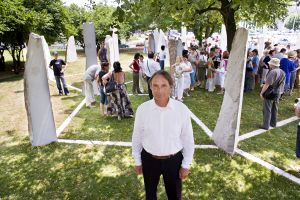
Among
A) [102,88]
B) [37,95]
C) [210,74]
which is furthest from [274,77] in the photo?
[37,95]

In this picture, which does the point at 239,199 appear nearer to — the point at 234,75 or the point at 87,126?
the point at 234,75

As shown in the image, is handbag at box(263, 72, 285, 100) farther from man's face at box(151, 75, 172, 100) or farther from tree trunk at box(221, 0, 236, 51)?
tree trunk at box(221, 0, 236, 51)

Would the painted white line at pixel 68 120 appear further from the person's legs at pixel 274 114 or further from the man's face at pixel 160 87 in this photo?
the person's legs at pixel 274 114

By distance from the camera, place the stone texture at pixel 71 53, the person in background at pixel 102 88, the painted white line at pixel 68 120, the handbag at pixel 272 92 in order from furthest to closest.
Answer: the stone texture at pixel 71 53 → the person in background at pixel 102 88 → the painted white line at pixel 68 120 → the handbag at pixel 272 92

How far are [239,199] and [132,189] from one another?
1.91 m

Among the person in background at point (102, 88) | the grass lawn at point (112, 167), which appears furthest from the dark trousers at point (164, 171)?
the person in background at point (102, 88)

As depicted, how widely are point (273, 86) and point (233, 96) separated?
1.77 metres

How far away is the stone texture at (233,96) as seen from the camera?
583 cm

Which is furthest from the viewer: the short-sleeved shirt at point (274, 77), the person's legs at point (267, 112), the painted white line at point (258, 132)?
the person's legs at point (267, 112)

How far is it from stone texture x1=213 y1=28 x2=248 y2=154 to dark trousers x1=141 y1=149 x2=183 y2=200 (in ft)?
9.90

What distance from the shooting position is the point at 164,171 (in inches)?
134

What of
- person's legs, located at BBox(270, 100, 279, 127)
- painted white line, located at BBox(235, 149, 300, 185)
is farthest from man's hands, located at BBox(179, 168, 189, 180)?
person's legs, located at BBox(270, 100, 279, 127)

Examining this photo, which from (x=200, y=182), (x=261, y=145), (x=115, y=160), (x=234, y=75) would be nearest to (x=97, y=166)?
(x=115, y=160)

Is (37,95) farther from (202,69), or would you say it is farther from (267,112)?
(202,69)
